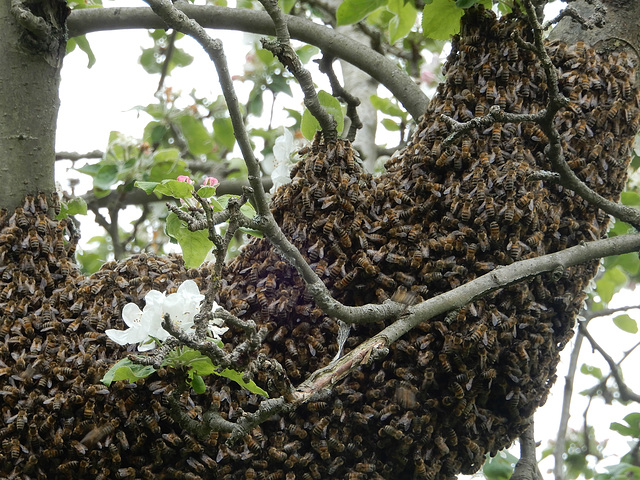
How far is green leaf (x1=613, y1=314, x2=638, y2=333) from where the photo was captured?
3641 mm

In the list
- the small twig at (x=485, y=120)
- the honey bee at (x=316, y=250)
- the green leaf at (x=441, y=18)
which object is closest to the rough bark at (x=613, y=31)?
the green leaf at (x=441, y=18)

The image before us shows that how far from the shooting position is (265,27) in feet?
10.2

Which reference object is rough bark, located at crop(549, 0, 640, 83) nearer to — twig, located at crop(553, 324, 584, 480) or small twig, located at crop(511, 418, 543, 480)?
small twig, located at crop(511, 418, 543, 480)

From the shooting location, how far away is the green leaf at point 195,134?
428cm

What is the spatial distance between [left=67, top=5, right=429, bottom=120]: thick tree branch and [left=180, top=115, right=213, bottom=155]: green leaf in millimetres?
1254

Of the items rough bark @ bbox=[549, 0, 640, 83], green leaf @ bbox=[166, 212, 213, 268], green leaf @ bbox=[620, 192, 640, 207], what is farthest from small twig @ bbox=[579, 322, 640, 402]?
green leaf @ bbox=[166, 212, 213, 268]

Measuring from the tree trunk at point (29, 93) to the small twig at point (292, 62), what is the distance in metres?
1.01

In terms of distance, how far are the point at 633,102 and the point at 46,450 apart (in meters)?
→ 2.14

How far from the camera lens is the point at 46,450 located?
1729mm

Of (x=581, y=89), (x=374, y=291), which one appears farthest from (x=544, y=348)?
(x=581, y=89)

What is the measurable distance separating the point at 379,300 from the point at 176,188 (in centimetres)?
72

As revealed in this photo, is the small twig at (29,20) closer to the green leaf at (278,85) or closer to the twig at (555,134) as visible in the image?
the twig at (555,134)

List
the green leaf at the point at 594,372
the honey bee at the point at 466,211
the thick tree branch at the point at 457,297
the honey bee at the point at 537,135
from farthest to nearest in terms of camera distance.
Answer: the green leaf at the point at 594,372 < the honey bee at the point at 537,135 < the honey bee at the point at 466,211 < the thick tree branch at the point at 457,297

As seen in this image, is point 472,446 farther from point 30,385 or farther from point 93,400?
point 30,385
